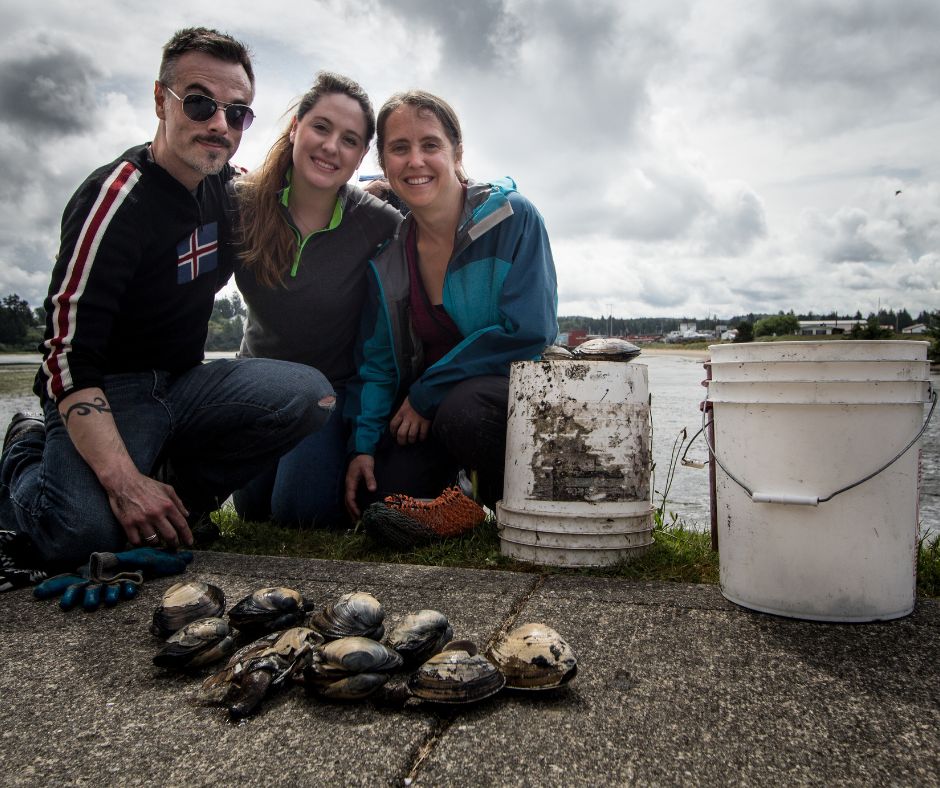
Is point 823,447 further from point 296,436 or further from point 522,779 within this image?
point 296,436

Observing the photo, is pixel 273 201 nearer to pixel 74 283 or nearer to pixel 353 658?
pixel 74 283

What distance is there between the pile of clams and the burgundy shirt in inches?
63.2

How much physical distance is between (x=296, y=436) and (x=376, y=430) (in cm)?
40

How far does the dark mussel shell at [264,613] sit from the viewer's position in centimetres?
195

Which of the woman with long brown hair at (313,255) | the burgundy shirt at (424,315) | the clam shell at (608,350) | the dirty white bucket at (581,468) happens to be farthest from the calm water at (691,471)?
the woman with long brown hair at (313,255)

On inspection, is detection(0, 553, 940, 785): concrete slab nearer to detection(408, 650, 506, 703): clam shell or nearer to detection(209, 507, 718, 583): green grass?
detection(408, 650, 506, 703): clam shell

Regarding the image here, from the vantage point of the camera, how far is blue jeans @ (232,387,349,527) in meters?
3.49

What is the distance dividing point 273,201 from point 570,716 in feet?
8.04

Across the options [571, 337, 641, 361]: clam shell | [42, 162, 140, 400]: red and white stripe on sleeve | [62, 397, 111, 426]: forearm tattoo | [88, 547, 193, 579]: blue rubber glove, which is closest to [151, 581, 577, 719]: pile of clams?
[88, 547, 193, 579]: blue rubber glove

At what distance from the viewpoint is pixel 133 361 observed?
2920mm

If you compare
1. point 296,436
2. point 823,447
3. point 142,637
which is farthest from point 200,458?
point 823,447

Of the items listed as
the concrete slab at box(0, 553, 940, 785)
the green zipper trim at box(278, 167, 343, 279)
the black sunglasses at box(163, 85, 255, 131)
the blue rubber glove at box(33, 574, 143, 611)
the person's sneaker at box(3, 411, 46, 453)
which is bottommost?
the concrete slab at box(0, 553, 940, 785)

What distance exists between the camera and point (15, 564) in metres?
2.51

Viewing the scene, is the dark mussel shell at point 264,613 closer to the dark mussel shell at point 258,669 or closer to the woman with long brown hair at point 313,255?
the dark mussel shell at point 258,669
